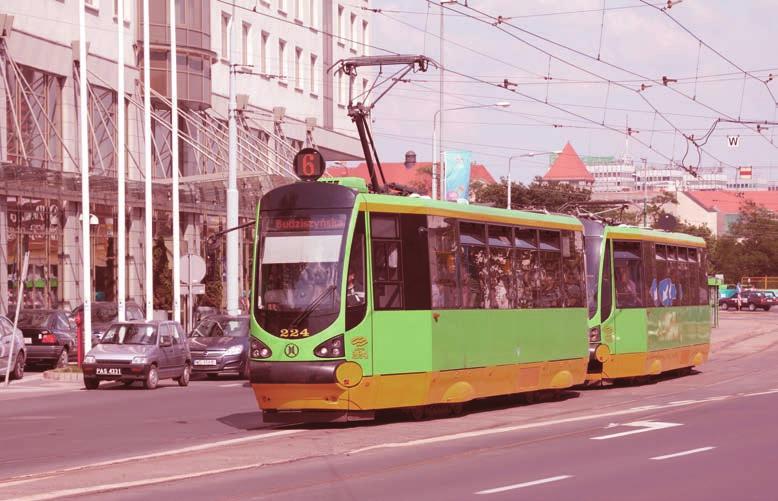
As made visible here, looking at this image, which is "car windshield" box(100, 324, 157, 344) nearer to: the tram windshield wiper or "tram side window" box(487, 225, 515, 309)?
"tram side window" box(487, 225, 515, 309)

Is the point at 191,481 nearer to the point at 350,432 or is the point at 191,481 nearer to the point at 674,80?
the point at 350,432

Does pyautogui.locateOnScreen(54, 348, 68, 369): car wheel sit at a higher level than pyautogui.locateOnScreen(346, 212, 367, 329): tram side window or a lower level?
lower

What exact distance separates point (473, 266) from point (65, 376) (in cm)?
1516

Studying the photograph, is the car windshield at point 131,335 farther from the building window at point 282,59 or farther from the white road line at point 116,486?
the building window at point 282,59

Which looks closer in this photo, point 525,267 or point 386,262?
point 386,262

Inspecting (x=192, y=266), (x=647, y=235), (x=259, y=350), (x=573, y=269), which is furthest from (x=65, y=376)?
(x=259, y=350)

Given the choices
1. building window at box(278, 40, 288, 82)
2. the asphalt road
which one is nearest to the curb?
the asphalt road

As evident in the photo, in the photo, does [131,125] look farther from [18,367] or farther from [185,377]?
[185,377]

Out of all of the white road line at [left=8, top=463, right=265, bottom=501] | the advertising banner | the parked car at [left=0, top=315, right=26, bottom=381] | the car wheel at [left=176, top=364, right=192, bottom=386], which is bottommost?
the white road line at [left=8, top=463, right=265, bottom=501]

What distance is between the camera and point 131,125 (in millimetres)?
51906

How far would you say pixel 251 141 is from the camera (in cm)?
5975

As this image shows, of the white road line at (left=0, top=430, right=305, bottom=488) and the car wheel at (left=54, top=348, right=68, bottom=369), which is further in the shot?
the car wheel at (left=54, top=348, right=68, bottom=369)

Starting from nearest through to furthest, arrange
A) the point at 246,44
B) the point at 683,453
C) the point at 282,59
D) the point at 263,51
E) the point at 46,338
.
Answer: the point at 683,453 → the point at 46,338 → the point at 246,44 → the point at 263,51 → the point at 282,59

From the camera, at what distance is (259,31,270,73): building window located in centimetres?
6322
